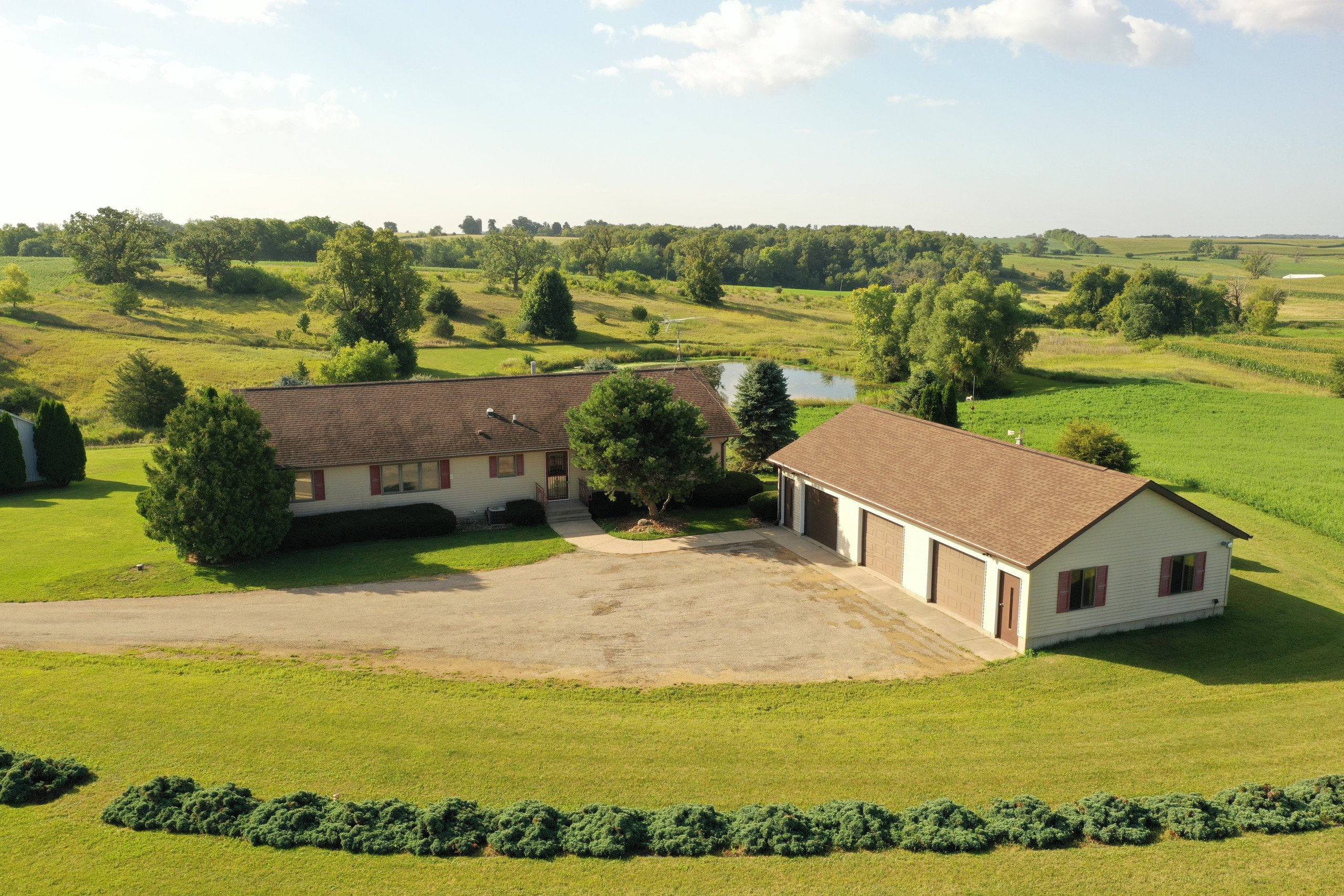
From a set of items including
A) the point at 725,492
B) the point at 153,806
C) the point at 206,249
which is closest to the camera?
the point at 153,806

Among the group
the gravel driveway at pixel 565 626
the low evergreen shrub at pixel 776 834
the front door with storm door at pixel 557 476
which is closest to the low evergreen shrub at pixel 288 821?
the low evergreen shrub at pixel 776 834

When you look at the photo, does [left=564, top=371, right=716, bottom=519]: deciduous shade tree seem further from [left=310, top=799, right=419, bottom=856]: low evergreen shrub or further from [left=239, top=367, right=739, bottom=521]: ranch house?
[left=310, top=799, right=419, bottom=856]: low evergreen shrub

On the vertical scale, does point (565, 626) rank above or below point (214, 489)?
below

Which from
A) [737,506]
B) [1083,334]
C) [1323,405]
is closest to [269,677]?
[737,506]

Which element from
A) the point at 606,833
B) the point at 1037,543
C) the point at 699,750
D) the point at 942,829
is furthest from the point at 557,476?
the point at 942,829

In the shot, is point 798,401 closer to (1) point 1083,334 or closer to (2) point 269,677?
(2) point 269,677

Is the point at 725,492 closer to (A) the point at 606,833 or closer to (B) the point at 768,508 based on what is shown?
(B) the point at 768,508
